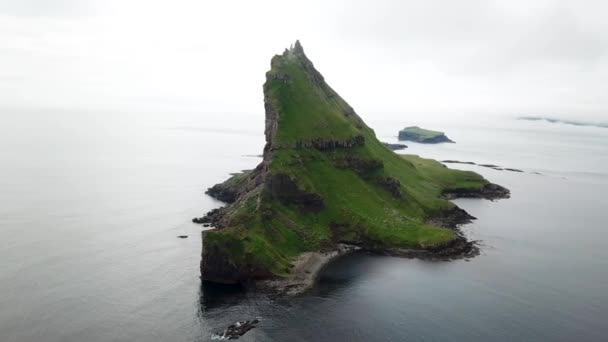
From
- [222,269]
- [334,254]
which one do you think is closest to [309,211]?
[334,254]

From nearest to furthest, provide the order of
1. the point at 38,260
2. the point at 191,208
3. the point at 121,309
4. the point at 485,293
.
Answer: the point at 121,309
the point at 485,293
the point at 38,260
the point at 191,208

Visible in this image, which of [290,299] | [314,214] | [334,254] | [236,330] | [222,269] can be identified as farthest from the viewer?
[314,214]

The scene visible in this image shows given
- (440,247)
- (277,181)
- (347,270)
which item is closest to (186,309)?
(347,270)

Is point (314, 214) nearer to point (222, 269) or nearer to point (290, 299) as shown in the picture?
point (222, 269)

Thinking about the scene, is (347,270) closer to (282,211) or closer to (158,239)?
(282,211)

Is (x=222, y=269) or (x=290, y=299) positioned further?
(x=222, y=269)

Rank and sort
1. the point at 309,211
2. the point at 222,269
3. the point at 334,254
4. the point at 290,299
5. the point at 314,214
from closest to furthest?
the point at 290,299 < the point at 222,269 < the point at 334,254 < the point at 309,211 < the point at 314,214

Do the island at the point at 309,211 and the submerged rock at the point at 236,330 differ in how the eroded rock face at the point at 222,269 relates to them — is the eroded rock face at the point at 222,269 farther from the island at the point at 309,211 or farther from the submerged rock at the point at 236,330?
the submerged rock at the point at 236,330

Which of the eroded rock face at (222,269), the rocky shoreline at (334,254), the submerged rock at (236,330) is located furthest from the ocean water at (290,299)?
the eroded rock face at (222,269)
